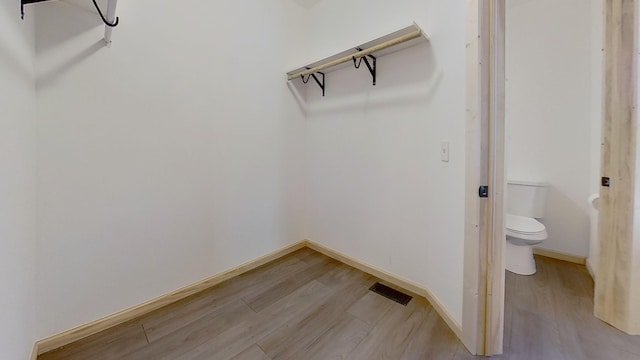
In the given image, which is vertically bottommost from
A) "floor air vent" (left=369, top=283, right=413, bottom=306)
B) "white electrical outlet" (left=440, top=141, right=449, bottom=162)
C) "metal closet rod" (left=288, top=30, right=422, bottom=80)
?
"floor air vent" (left=369, top=283, right=413, bottom=306)

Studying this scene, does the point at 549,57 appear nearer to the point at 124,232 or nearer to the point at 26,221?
the point at 124,232

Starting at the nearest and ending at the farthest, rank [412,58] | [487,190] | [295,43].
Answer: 1. [487,190]
2. [412,58]
3. [295,43]

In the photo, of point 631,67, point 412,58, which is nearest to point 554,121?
point 631,67

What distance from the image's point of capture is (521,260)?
6.97 feet

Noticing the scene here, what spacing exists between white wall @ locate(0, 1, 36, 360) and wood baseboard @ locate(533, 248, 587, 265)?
372cm

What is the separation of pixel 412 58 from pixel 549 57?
5.49 ft

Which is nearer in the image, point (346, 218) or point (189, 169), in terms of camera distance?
point (189, 169)

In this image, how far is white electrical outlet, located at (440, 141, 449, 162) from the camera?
1.49 metres

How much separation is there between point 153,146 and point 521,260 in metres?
3.05

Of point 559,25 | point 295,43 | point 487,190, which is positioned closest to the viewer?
point 487,190

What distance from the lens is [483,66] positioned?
3.99 feet

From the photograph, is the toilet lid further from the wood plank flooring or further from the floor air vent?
the floor air vent

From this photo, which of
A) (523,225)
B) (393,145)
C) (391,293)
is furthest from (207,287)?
(523,225)

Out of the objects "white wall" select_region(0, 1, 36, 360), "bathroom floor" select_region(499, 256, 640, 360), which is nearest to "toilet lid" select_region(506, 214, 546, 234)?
"bathroom floor" select_region(499, 256, 640, 360)
